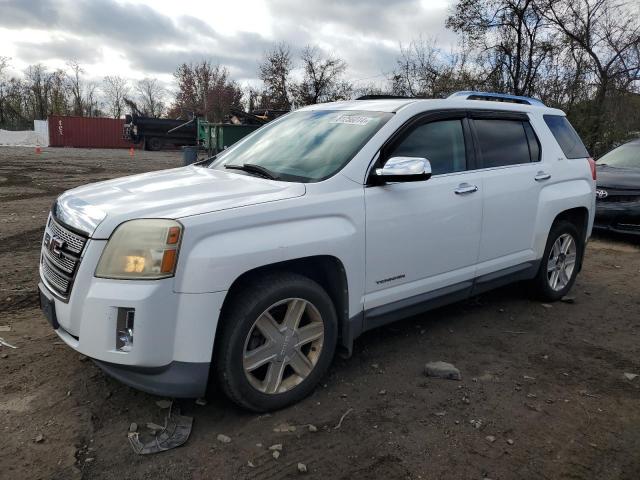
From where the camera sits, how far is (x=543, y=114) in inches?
192

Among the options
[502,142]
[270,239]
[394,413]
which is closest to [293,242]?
[270,239]

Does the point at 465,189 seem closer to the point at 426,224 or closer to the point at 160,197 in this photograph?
the point at 426,224

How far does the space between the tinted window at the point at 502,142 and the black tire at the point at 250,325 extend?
1.96 metres

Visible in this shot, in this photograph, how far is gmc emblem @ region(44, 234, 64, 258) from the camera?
9.34 feet

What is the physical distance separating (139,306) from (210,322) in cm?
35

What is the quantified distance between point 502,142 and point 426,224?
4.36ft

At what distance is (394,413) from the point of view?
3.04 meters

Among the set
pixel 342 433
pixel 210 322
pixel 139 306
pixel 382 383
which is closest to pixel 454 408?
pixel 382 383

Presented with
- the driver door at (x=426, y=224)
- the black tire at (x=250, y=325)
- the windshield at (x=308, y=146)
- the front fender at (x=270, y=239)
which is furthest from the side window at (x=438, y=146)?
the black tire at (x=250, y=325)

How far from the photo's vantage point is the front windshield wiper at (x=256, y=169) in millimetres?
3338

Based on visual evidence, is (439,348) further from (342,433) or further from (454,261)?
(342,433)

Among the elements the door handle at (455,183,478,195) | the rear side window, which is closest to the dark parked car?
the rear side window

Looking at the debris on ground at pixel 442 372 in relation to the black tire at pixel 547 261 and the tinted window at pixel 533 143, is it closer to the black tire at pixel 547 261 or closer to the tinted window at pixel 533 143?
the black tire at pixel 547 261

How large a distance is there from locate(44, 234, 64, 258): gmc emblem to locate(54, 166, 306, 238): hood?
0.12 metres
